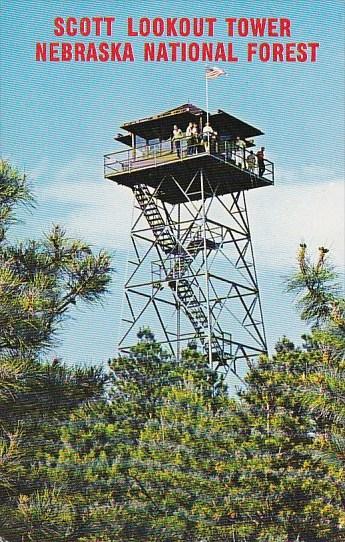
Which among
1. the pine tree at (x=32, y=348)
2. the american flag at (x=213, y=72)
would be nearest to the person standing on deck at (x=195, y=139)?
the american flag at (x=213, y=72)

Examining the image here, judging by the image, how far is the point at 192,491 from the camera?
205 inches

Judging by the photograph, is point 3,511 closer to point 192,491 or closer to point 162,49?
point 192,491

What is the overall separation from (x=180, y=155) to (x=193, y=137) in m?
0.14

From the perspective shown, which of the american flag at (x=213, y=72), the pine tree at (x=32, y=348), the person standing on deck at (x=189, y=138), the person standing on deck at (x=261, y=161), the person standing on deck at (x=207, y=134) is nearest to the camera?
the pine tree at (x=32, y=348)

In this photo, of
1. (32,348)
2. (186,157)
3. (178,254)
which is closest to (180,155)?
(186,157)

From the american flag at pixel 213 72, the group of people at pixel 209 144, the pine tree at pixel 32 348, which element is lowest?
the pine tree at pixel 32 348

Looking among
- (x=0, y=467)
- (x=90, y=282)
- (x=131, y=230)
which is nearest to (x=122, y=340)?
(x=131, y=230)

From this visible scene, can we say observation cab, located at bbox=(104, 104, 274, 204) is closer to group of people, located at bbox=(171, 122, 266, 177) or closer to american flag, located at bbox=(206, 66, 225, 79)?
group of people, located at bbox=(171, 122, 266, 177)

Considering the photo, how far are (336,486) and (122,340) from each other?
2210 millimetres

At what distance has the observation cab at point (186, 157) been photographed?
7207 millimetres

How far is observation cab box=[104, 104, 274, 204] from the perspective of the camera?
284 inches

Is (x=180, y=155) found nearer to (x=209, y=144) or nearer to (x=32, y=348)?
(x=209, y=144)

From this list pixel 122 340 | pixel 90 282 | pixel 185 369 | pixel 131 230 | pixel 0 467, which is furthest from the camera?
pixel 131 230

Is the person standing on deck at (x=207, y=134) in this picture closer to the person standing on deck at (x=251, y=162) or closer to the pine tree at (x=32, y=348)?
the person standing on deck at (x=251, y=162)
